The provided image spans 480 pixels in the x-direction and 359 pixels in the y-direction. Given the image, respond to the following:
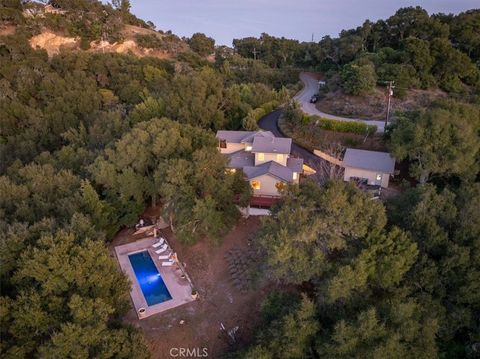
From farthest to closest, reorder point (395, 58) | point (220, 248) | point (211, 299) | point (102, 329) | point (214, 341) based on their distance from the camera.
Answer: point (395, 58) < point (220, 248) < point (211, 299) < point (214, 341) < point (102, 329)

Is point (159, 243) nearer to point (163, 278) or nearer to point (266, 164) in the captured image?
point (163, 278)

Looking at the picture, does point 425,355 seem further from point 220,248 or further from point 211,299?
point 220,248

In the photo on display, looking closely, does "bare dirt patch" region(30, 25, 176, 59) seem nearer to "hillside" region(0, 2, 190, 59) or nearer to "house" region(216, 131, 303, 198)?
"hillside" region(0, 2, 190, 59)

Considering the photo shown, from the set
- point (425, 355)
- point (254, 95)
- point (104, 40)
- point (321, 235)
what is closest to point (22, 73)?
Answer: point (104, 40)

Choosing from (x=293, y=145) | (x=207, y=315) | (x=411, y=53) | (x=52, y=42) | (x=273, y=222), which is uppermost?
(x=52, y=42)

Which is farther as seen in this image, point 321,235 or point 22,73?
point 22,73

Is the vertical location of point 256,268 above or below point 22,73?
below

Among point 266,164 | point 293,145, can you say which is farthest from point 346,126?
point 266,164

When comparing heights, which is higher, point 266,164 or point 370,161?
point 370,161
